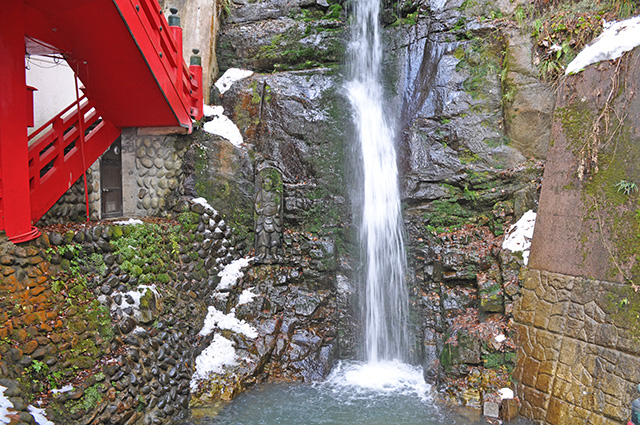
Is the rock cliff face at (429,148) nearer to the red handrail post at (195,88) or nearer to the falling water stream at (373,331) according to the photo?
the falling water stream at (373,331)

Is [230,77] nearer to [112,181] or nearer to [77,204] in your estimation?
[112,181]

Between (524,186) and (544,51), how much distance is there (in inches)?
108

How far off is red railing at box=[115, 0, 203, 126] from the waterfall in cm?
361

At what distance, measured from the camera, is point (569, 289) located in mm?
5191

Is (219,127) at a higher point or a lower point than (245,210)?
higher

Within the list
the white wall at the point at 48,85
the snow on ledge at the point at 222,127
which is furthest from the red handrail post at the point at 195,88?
the white wall at the point at 48,85

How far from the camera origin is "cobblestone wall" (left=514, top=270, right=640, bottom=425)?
14.9ft

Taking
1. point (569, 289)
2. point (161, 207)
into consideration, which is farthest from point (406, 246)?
point (161, 207)

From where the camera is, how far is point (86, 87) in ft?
21.5

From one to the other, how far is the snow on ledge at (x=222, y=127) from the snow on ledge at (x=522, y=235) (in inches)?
224

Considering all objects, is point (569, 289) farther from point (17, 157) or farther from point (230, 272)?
point (17, 157)

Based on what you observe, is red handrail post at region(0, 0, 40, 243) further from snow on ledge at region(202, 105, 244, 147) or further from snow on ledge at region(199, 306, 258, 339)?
snow on ledge at region(202, 105, 244, 147)

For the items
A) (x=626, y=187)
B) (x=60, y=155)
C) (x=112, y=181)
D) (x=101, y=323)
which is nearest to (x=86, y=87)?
(x=60, y=155)

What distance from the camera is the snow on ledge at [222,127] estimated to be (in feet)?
27.1
